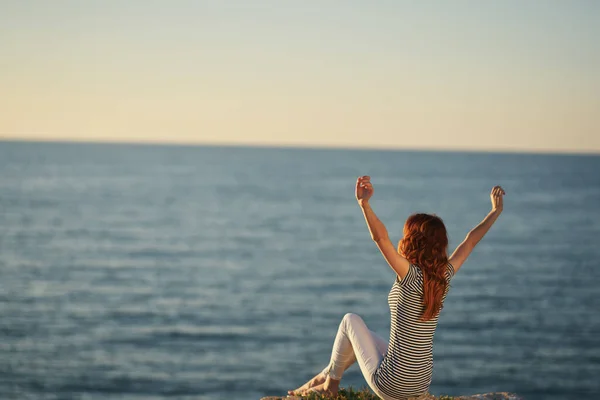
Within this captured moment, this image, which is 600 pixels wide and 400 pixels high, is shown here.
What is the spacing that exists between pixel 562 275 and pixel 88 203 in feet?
149

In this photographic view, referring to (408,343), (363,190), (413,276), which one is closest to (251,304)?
(408,343)

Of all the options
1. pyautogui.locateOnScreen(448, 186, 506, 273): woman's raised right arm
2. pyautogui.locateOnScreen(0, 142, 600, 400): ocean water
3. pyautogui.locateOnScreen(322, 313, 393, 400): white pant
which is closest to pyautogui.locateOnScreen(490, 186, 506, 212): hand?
pyautogui.locateOnScreen(448, 186, 506, 273): woman's raised right arm

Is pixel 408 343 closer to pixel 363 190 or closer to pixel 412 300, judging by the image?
pixel 412 300

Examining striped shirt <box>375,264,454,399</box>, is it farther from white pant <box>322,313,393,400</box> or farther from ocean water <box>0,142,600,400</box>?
ocean water <box>0,142,600,400</box>

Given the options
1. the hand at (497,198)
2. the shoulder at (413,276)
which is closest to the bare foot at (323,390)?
the shoulder at (413,276)

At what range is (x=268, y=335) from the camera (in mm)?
19812

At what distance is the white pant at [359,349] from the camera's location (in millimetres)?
6527

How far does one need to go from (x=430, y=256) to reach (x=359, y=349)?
1.10 metres

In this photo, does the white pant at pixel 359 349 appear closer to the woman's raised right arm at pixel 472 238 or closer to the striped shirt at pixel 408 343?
the striped shirt at pixel 408 343

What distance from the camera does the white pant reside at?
21.4ft

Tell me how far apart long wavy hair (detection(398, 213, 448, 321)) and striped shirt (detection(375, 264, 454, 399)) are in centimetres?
6

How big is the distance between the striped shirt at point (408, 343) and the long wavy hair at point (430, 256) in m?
0.06

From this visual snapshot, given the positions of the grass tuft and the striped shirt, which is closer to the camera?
the striped shirt

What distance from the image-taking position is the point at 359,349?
6.60 meters
